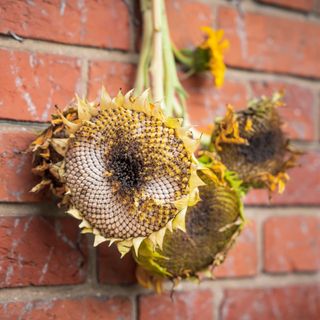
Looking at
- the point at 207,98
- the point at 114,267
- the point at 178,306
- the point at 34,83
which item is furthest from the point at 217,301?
the point at 34,83

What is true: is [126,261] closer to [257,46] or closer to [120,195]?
[120,195]

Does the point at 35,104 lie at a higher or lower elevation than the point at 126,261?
higher

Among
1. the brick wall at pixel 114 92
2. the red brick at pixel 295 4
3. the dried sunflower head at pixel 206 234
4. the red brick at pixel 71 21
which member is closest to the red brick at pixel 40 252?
the brick wall at pixel 114 92

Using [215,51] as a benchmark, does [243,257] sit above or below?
below

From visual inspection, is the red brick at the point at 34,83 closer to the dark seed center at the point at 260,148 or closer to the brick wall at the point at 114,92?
the brick wall at the point at 114,92

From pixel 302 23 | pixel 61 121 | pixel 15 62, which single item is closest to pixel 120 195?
pixel 61 121

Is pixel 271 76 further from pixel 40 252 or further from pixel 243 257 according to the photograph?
pixel 40 252
